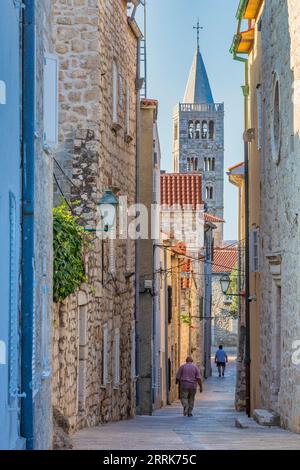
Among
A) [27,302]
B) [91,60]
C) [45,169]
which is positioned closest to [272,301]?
[91,60]

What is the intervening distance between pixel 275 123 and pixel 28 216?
9417mm

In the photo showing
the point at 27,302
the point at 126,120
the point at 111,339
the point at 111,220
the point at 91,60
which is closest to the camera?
the point at 27,302

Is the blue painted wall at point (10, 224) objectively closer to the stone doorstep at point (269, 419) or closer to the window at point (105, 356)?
the stone doorstep at point (269, 419)

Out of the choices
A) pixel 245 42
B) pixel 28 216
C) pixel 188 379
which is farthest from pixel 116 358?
pixel 28 216

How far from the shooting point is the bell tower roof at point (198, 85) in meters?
119

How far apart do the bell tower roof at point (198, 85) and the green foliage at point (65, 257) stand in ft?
343

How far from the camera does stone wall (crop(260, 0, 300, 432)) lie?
14578 millimetres

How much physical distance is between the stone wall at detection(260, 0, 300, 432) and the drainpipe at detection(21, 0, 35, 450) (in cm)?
571

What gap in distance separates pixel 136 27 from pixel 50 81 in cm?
1230

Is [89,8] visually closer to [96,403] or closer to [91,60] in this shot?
[91,60]

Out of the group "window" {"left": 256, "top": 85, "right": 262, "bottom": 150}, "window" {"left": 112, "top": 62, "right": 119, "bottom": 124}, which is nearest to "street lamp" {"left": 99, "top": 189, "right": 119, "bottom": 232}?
"window" {"left": 112, "top": 62, "right": 119, "bottom": 124}

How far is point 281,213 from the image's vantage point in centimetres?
1648

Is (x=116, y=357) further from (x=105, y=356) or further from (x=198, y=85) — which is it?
(x=198, y=85)
